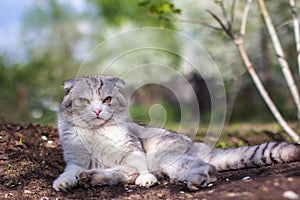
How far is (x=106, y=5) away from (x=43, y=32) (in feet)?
6.28

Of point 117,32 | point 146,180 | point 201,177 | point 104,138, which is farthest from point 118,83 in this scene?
point 117,32

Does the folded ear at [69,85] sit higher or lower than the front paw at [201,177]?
higher

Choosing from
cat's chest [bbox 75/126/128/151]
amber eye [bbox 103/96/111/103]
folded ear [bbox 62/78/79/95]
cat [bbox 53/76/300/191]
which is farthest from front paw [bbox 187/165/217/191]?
folded ear [bbox 62/78/79/95]

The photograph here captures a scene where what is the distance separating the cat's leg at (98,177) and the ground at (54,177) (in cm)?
5

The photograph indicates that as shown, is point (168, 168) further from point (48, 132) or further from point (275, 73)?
point (275, 73)

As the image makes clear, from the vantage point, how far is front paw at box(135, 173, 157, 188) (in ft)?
11.7

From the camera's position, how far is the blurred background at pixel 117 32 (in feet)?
30.7

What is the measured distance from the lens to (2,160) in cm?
411

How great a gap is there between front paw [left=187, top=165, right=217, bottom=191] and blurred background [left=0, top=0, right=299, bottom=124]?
135 inches

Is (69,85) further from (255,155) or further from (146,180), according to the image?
(255,155)

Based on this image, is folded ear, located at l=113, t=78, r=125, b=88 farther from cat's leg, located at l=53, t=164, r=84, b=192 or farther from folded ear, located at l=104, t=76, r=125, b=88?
cat's leg, located at l=53, t=164, r=84, b=192

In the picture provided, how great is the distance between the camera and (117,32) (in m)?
11.1

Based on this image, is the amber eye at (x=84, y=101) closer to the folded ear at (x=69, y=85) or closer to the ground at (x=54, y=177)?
the folded ear at (x=69, y=85)

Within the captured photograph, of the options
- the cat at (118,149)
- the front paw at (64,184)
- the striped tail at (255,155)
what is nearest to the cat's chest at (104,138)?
the cat at (118,149)
